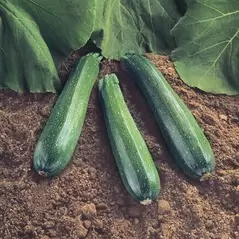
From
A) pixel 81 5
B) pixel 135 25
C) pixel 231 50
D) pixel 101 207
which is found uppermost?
pixel 81 5

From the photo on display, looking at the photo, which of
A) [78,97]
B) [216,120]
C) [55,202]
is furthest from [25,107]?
[216,120]

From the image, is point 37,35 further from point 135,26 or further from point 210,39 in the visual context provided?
point 210,39

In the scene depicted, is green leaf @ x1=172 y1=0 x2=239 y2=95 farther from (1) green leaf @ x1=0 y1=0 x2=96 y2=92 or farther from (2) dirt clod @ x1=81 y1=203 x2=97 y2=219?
(2) dirt clod @ x1=81 y1=203 x2=97 y2=219

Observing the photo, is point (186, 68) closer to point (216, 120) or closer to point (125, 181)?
point (216, 120)

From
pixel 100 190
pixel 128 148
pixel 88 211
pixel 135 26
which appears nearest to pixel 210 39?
pixel 135 26

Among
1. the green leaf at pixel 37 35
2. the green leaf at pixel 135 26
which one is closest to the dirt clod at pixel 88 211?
the green leaf at pixel 37 35

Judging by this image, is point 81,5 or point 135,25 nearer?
point 81,5

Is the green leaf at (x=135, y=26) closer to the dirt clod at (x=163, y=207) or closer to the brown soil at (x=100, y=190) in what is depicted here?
the brown soil at (x=100, y=190)
